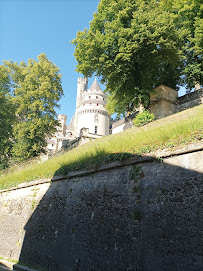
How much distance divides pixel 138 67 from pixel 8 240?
54.9 feet

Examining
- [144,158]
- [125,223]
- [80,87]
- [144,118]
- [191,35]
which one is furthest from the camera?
[80,87]

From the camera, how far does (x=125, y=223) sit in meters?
5.95

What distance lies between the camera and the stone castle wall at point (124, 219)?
16.1 ft

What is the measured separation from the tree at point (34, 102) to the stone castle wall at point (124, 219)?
42.0 feet

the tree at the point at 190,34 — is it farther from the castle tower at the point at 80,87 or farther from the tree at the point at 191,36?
the castle tower at the point at 80,87

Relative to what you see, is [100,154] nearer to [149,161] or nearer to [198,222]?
[149,161]

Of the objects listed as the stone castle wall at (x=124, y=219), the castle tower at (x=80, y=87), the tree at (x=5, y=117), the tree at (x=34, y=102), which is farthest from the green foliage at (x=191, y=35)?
the castle tower at (x=80, y=87)

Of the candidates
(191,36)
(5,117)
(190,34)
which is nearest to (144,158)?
(5,117)

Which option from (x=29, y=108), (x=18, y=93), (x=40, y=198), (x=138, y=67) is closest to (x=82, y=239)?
(x=40, y=198)

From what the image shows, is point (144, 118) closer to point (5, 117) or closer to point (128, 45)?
point (128, 45)

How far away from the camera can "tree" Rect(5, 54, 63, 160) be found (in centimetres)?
2109

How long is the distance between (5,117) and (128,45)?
13925 millimetres

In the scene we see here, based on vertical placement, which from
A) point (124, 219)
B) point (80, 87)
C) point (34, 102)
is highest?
point (80, 87)

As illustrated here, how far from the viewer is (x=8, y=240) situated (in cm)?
1031
